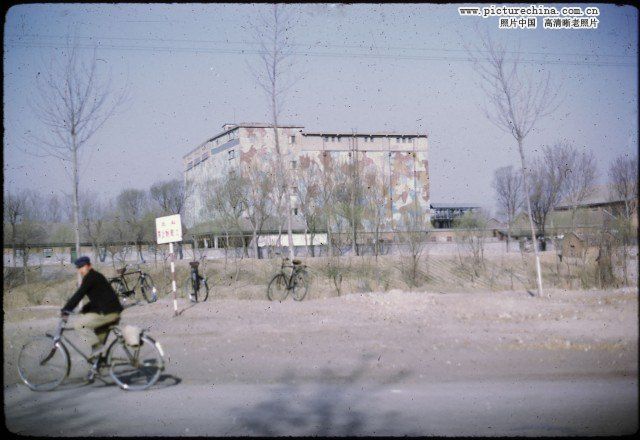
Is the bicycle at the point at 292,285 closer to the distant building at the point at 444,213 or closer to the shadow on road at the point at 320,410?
the shadow on road at the point at 320,410

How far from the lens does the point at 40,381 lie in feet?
21.6

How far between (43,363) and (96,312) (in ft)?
3.00

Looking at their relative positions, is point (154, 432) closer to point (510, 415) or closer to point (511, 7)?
point (510, 415)

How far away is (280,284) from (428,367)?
320 inches

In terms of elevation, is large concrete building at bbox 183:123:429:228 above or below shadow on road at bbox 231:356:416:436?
above

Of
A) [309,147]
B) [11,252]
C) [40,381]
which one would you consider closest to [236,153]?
[309,147]

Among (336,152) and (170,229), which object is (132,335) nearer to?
(170,229)

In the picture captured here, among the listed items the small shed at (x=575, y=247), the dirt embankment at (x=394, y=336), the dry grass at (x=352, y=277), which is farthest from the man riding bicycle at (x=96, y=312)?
the small shed at (x=575, y=247)

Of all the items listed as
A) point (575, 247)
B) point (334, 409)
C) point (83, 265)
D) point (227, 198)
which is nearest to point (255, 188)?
point (227, 198)

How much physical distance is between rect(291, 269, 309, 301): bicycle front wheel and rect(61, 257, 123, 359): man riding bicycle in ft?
27.7

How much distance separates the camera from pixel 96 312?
6645 millimetres

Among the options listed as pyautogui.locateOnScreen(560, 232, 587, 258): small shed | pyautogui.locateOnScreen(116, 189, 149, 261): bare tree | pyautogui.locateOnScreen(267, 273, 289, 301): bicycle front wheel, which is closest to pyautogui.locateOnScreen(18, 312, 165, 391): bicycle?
pyautogui.locateOnScreen(267, 273, 289, 301): bicycle front wheel

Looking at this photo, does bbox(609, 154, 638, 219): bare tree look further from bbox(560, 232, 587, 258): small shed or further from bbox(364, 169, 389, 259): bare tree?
bbox(364, 169, 389, 259): bare tree

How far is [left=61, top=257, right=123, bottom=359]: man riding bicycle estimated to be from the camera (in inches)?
257
